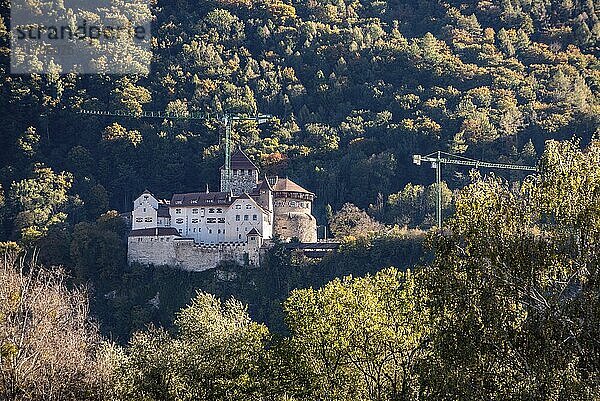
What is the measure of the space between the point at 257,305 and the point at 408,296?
112ft

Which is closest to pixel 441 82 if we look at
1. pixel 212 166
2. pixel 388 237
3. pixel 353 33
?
pixel 353 33

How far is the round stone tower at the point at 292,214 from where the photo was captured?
70000 millimetres

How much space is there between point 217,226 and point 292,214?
16.3 ft

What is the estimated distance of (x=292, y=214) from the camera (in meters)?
71.2

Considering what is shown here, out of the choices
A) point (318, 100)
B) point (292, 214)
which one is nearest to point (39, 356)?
point (292, 214)

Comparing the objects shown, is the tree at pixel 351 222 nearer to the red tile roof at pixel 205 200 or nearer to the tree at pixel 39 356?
the red tile roof at pixel 205 200

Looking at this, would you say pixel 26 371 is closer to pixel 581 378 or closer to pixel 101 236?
pixel 581 378

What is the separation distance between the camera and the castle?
67188mm

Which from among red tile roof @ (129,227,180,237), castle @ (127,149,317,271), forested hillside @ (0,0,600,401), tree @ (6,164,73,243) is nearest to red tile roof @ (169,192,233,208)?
castle @ (127,149,317,271)

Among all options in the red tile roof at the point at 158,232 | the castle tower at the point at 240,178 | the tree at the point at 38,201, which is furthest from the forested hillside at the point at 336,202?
the castle tower at the point at 240,178

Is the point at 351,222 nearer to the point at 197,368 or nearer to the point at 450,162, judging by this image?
the point at 450,162

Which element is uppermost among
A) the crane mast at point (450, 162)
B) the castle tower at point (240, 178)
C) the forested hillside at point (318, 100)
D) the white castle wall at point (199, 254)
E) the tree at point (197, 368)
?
the forested hillside at point (318, 100)

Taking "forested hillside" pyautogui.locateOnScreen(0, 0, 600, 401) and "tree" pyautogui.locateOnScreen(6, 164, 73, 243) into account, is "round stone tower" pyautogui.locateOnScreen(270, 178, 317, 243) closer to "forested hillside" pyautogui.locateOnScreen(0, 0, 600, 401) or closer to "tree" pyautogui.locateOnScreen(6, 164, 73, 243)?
"forested hillside" pyautogui.locateOnScreen(0, 0, 600, 401)

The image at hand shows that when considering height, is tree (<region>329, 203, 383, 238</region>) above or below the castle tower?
below
